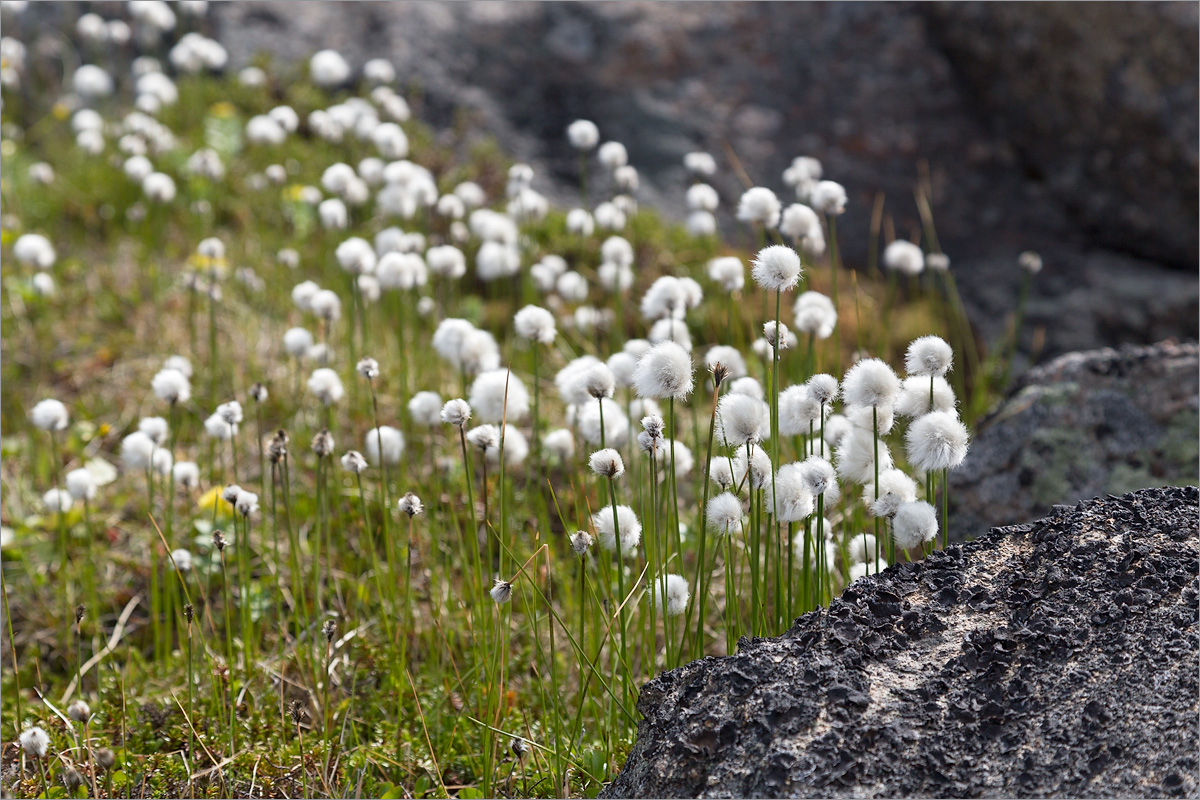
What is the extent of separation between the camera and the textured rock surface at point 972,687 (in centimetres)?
168

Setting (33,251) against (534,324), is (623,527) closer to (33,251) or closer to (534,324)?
(534,324)

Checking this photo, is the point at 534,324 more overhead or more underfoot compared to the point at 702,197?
more underfoot

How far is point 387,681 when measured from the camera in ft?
9.47

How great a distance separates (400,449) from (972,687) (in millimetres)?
1937

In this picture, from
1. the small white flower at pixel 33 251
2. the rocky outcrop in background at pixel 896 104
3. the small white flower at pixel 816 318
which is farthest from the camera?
the rocky outcrop in background at pixel 896 104

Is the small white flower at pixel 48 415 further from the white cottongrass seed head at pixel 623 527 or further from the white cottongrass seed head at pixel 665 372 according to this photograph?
the white cottongrass seed head at pixel 665 372

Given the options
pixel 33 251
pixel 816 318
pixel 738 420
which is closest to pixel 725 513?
pixel 738 420

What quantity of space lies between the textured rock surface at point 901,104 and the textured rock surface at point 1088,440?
2.06 meters

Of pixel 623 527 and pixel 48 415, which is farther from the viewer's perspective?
pixel 48 415

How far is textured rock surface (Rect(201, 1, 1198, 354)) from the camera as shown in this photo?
5.32 meters

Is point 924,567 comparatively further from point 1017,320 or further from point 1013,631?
point 1017,320

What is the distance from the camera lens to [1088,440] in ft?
11.0

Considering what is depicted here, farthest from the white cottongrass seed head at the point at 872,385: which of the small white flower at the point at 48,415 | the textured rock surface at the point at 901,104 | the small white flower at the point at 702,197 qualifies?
the textured rock surface at the point at 901,104

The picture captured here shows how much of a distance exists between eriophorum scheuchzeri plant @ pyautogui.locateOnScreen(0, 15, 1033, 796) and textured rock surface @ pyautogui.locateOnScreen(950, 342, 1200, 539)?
0.19 m
